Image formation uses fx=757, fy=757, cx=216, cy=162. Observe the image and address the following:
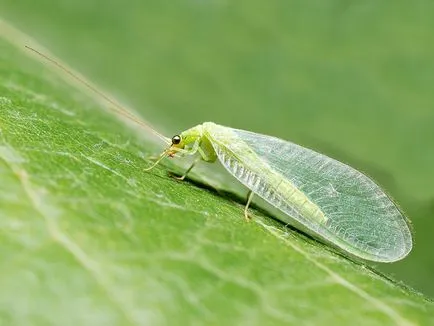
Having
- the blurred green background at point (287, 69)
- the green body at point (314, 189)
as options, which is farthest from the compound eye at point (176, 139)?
the blurred green background at point (287, 69)

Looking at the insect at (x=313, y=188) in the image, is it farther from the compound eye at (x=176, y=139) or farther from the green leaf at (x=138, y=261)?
the green leaf at (x=138, y=261)

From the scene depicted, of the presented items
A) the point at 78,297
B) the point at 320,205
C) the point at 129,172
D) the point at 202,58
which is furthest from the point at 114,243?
the point at 202,58

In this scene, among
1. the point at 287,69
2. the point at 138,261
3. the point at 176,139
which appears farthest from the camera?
the point at 287,69

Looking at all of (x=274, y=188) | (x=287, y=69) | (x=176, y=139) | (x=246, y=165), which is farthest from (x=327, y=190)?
(x=287, y=69)

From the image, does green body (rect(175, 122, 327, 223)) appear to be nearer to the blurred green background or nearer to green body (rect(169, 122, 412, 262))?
green body (rect(169, 122, 412, 262))

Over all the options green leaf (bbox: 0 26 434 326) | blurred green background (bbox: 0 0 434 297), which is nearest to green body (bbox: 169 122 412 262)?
blurred green background (bbox: 0 0 434 297)

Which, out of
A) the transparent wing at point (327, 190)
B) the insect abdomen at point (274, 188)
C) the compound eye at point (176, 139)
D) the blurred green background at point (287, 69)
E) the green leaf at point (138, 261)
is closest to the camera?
the green leaf at point (138, 261)

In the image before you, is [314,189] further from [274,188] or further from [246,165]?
[246,165]
